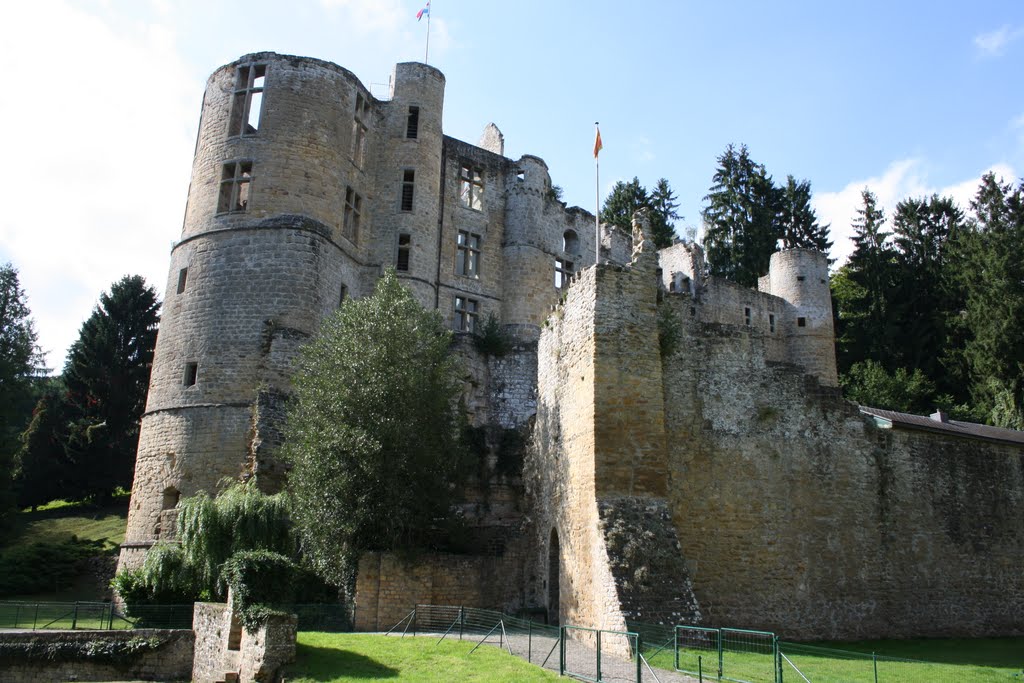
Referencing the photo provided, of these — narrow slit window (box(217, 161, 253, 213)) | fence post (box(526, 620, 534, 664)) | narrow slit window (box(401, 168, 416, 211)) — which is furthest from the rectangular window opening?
fence post (box(526, 620, 534, 664))

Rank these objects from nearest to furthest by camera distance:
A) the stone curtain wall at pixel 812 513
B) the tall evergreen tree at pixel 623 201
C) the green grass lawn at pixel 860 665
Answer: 1. the green grass lawn at pixel 860 665
2. the stone curtain wall at pixel 812 513
3. the tall evergreen tree at pixel 623 201

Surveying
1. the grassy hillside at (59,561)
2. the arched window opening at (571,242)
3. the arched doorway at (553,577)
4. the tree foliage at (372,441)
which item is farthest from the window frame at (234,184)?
the arched doorway at (553,577)

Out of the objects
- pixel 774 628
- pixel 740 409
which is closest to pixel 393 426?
pixel 740 409

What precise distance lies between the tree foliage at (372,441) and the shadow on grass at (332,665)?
4374 millimetres

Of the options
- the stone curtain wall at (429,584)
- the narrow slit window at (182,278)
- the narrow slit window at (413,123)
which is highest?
the narrow slit window at (413,123)

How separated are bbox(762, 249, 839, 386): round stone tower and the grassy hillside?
112 feet

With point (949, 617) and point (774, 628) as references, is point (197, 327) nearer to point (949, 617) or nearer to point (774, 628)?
point (774, 628)

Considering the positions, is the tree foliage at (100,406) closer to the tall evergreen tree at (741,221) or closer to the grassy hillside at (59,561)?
the grassy hillside at (59,561)

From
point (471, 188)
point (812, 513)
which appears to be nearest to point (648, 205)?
point (471, 188)

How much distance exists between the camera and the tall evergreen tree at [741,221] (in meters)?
52.8

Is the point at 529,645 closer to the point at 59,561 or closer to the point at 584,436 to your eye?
the point at 584,436

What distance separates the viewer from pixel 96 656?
18.7 m

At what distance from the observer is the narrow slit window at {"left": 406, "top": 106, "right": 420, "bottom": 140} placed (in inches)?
1377

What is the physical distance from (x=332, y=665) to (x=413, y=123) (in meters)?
25.1
